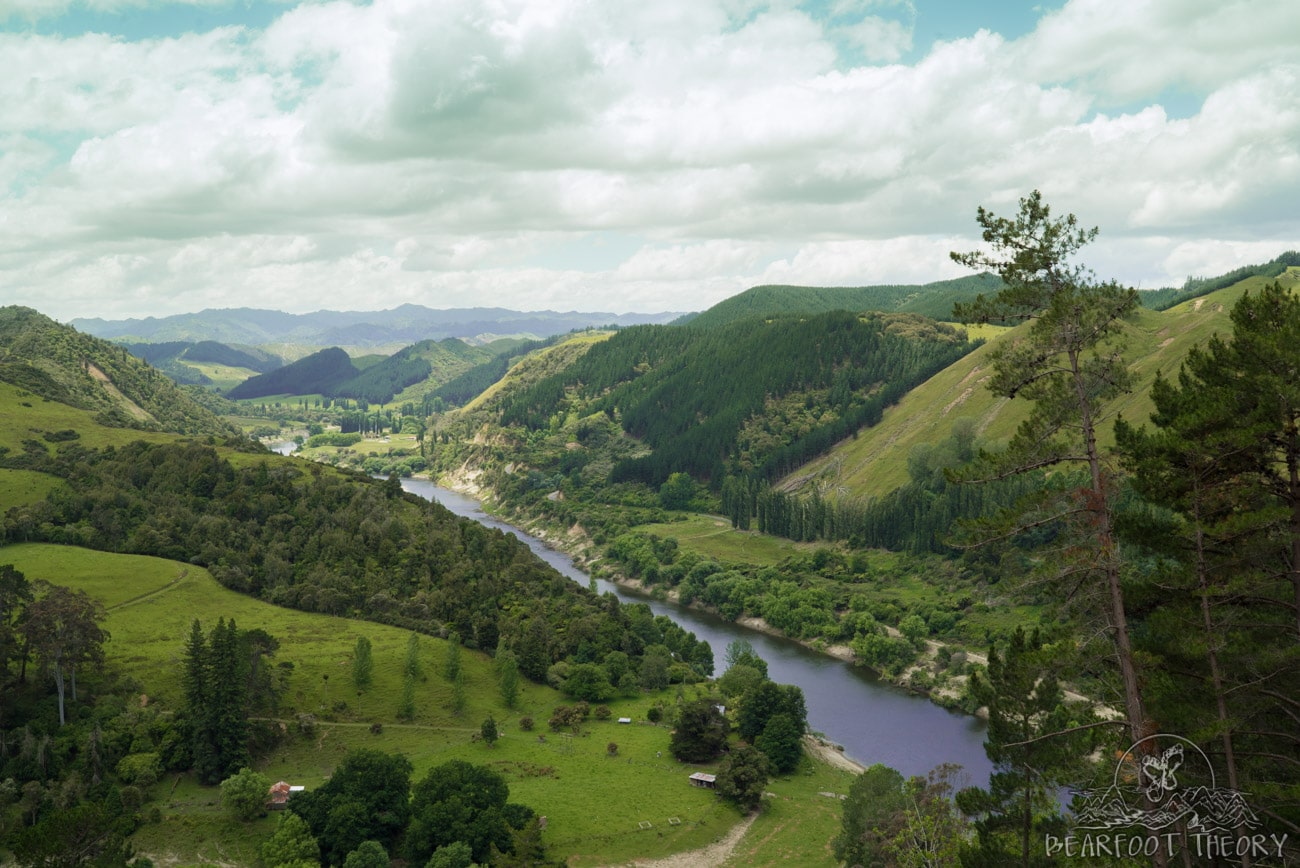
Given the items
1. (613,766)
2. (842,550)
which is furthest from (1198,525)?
(842,550)

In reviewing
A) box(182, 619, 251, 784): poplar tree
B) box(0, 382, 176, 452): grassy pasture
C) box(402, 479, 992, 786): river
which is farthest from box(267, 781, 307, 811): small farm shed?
box(0, 382, 176, 452): grassy pasture

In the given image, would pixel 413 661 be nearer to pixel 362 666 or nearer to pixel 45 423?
pixel 362 666

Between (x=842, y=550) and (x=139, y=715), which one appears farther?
(x=842, y=550)

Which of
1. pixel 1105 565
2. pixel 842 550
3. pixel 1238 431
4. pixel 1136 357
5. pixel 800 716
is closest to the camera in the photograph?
pixel 1105 565

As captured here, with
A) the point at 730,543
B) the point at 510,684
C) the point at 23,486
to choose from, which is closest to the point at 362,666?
the point at 510,684

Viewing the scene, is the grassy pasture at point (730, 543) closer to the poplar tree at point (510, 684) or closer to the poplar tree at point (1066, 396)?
the poplar tree at point (510, 684)

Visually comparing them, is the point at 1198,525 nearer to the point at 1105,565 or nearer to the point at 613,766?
the point at 1105,565

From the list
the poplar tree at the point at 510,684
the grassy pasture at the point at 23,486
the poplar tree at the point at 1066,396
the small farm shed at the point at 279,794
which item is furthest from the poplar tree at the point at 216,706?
the poplar tree at the point at 1066,396
